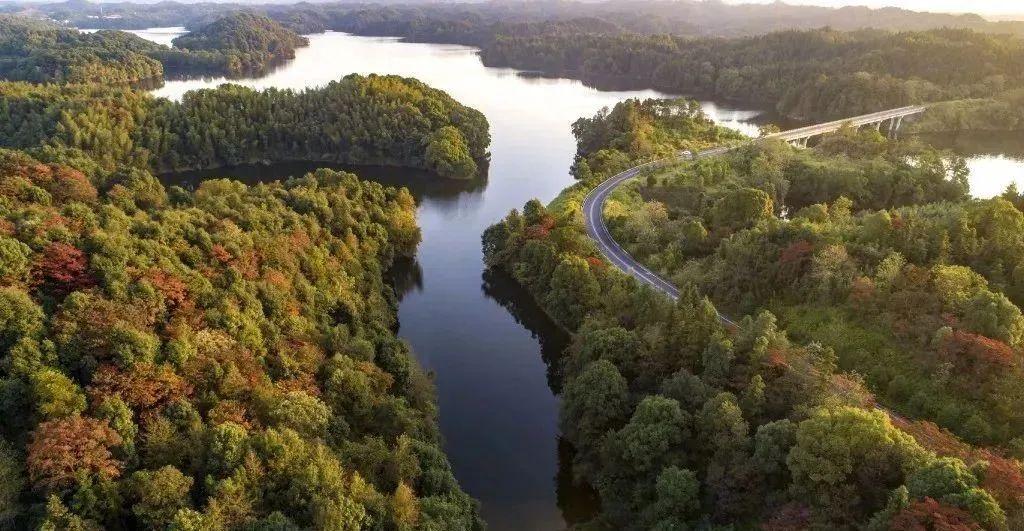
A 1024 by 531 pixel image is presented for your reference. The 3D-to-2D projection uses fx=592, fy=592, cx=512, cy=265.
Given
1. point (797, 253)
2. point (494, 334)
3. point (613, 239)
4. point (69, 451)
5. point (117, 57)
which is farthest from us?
point (117, 57)

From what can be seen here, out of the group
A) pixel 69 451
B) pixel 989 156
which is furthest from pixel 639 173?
pixel 69 451

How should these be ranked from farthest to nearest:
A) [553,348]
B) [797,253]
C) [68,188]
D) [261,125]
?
[261,125] → [553,348] → [797,253] → [68,188]

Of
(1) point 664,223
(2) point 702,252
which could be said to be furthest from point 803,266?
(1) point 664,223

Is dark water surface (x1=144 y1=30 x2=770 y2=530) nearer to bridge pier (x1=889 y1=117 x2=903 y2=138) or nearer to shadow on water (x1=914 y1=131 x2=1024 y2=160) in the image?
bridge pier (x1=889 y1=117 x2=903 y2=138)

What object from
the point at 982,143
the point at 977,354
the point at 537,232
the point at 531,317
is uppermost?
the point at 982,143

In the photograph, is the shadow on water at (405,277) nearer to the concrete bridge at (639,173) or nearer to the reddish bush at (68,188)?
the concrete bridge at (639,173)

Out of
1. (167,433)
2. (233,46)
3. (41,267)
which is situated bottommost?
(167,433)

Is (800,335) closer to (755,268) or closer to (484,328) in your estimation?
(755,268)

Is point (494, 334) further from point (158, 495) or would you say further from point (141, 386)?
point (158, 495)
